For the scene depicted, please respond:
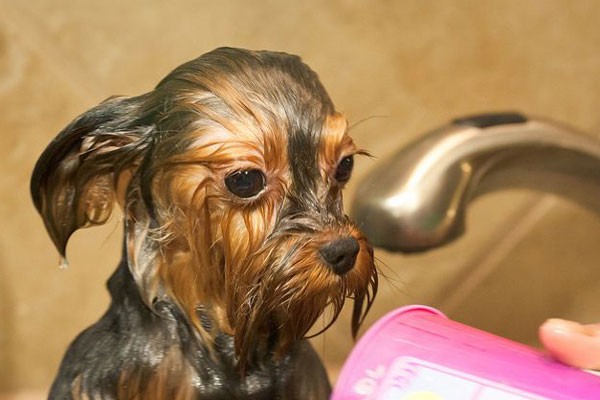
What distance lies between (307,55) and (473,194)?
0.11 m

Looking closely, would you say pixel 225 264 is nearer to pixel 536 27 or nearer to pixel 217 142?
pixel 217 142

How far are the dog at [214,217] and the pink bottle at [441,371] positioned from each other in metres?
0.02

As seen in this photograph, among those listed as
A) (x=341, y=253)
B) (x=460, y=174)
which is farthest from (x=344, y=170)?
(x=460, y=174)

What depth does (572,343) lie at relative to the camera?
0.97 feet

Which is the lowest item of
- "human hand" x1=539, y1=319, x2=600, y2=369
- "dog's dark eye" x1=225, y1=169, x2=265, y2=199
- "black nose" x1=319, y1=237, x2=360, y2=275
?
"human hand" x1=539, y1=319, x2=600, y2=369

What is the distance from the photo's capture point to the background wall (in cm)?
41

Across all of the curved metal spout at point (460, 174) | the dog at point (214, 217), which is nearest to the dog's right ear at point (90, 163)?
the dog at point (214, 217)

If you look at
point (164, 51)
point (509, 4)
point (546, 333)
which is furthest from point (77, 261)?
point (509, 4)

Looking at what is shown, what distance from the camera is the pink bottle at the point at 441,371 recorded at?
26cm

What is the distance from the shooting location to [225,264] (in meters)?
0.25

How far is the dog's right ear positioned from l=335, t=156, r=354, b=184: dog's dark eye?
0.06m

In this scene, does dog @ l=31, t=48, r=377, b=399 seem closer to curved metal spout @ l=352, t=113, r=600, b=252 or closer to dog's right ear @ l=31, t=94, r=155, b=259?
dog's right ear @ l=31, t=94, r=155, b=259

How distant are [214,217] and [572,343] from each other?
5.3 inches

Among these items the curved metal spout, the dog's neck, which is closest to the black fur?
the dog's neck
